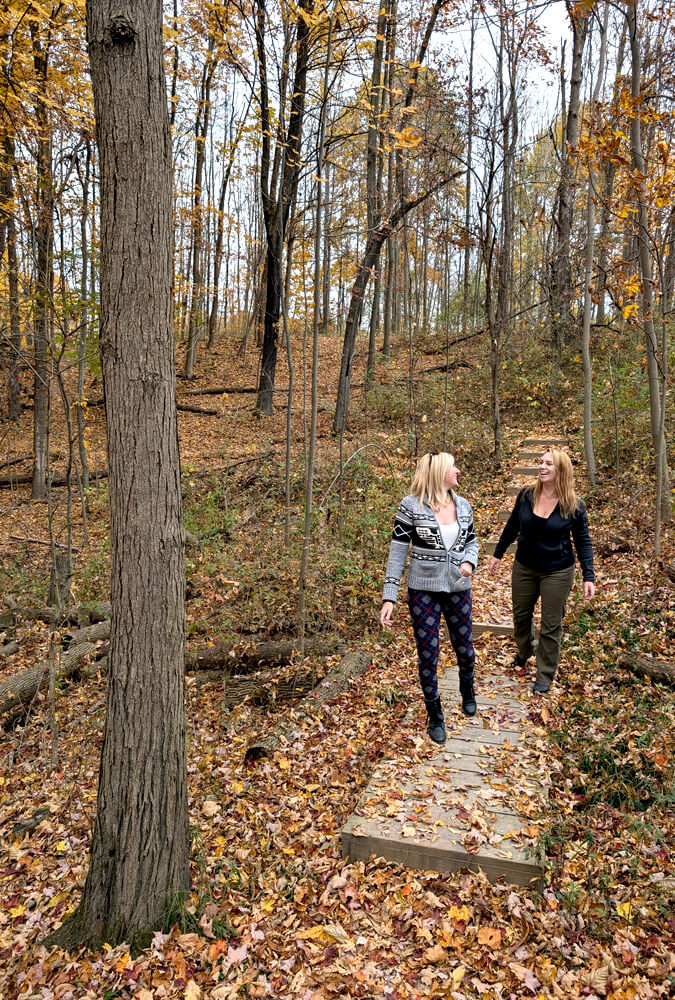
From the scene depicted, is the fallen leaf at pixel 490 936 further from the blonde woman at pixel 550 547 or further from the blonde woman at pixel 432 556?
the blonde woman at pixel 550 547

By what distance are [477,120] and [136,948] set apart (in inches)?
508

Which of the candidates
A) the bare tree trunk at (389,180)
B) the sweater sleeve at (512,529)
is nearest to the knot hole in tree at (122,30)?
the sweater sleeve at (512,529)

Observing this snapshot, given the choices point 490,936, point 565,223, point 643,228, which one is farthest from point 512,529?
point 565,223

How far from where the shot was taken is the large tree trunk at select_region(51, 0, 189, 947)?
10.3ft

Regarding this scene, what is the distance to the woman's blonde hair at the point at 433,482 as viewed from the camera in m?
4.36

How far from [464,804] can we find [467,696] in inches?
44.9

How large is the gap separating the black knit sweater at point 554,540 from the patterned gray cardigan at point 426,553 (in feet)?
2.99

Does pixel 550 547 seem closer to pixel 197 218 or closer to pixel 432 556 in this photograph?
pixel 432 556

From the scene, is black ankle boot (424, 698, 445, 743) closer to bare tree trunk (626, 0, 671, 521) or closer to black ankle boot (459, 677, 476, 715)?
black ankle boot (459, 677, 476, 715)

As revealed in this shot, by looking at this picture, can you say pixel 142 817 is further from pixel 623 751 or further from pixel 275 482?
pixel 275 482

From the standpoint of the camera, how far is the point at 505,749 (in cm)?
441

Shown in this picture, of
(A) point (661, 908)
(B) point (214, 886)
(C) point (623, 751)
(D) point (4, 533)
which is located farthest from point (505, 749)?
(D) point (4, 533)

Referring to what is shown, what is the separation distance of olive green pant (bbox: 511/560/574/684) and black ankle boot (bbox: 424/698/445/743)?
1.16 metres

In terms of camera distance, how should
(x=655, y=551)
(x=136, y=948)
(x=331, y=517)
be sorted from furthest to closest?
(x=331, y=517)
(x=655, y=551)
(x=136, y=948)
